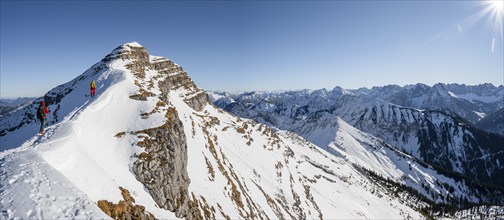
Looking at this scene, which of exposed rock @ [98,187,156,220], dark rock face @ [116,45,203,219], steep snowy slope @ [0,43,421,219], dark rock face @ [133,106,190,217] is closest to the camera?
steep snowy slope @ [0,43,421,219]

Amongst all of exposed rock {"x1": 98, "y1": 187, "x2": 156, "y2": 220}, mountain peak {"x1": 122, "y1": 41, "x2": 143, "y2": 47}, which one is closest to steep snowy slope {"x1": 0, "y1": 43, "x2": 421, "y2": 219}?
exposed rock {"x1": 98, "y1": 187, "x2": 156, "y2": 220}

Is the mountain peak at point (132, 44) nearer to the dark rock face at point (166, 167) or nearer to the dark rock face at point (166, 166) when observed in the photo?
the dark rock face at point (166, 166)

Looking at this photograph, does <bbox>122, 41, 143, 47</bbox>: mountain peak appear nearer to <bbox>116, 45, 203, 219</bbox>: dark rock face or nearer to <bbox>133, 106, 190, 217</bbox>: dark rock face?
<bbox>116, 45, 203, 219</bbox>: dark rock face

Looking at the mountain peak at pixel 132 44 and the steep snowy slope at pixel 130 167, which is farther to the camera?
the mountain peak at pixel 132 44

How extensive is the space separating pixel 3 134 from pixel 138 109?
76.6 meters

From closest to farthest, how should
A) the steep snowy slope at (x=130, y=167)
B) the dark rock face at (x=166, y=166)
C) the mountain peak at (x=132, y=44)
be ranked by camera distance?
the steep snowy slope at (x=130, y=167)
the dark rock face at (x=166, y=166)
the mountain peak at (x=132, y=44)

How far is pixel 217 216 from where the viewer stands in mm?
50344

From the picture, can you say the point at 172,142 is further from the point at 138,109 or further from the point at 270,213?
the point at 270,213

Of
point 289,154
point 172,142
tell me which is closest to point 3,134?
point 172,142

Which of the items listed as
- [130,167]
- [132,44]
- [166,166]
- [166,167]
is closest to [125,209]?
[130,167]

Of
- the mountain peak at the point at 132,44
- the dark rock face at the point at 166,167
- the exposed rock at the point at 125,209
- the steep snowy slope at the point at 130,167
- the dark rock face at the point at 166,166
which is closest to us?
the steep snowy slope at the point at 130,167

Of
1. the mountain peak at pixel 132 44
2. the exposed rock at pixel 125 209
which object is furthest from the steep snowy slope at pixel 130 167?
the mountain peak at pixel 132 44

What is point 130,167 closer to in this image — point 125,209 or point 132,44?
point 125,209

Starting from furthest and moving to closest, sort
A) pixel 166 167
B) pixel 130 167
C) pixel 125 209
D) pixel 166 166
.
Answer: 1. pixel 166 166
2. pixel 166 167
3. pixel 130 167
4. pixel 125 209
